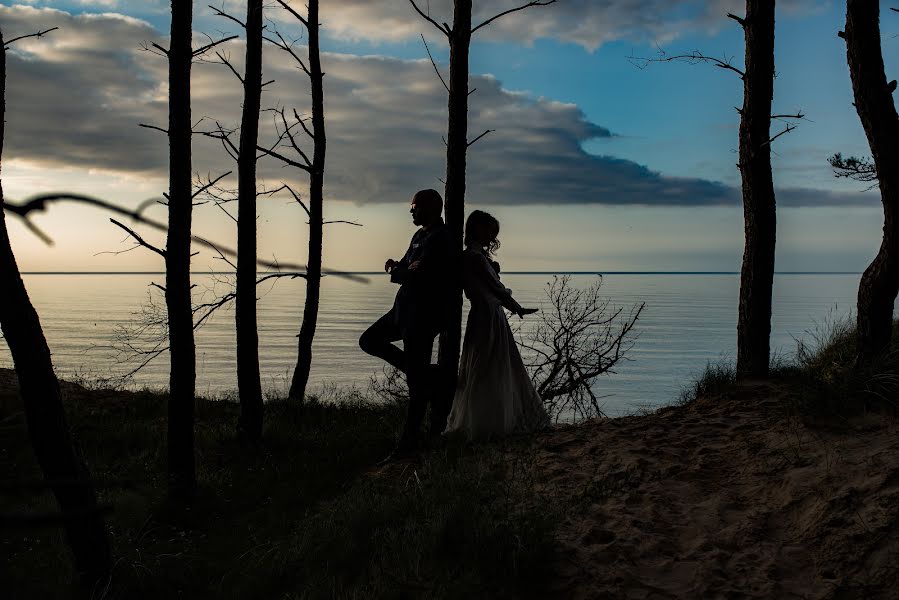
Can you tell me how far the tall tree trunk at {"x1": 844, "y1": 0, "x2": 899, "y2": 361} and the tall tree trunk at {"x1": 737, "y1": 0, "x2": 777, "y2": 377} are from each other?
904 mm

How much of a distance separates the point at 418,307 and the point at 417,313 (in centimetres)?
6

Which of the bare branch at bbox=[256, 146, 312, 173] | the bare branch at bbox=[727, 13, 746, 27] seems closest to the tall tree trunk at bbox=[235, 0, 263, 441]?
the bare branch at bbox=[256, 146, 312, 173]

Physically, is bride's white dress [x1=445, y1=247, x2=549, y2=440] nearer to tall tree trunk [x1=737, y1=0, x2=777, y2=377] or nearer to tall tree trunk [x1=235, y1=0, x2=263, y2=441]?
tall tree trunk [x1=737, y1=0, x2=777, y2=377]

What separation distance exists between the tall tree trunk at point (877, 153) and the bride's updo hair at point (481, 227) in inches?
148

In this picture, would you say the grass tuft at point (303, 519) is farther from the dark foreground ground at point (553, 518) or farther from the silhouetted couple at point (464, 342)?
the silhouetted couple at point (464, 342)

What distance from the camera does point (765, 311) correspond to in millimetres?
8625

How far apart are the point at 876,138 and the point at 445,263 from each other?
4515 mm

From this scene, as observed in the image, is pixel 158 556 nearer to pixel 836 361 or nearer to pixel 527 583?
pixel 527 583

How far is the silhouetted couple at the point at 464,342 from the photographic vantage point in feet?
24.6

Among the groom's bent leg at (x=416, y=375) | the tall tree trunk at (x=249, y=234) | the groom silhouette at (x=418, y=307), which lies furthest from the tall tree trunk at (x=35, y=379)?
the tall tree trunk at (x=249, y=234)

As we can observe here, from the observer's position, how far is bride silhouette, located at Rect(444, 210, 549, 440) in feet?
26.0

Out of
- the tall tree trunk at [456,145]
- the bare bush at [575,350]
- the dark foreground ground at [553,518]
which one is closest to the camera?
the dark foreground ground at [553,518]

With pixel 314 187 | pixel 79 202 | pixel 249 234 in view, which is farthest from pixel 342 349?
pixel 79 202

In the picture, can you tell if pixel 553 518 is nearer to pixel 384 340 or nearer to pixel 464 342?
pixel 464 342
